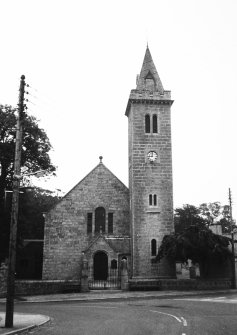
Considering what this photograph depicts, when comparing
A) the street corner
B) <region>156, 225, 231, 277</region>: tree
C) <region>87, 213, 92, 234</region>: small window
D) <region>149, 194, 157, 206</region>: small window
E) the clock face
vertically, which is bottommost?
the street corner

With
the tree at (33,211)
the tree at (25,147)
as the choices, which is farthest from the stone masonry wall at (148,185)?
the tree at (33,211)

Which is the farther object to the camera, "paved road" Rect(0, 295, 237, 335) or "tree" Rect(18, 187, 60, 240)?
"tree" Rect(18, 187, 60, 240)

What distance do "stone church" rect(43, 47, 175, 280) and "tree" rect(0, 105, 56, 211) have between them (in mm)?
4971

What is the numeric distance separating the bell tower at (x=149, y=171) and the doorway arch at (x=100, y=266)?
8.54 feet

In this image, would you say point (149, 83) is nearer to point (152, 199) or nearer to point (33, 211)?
point (152, 199)

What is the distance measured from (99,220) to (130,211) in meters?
3.17

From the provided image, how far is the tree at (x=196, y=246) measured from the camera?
1328 inches

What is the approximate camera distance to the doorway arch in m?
37.8

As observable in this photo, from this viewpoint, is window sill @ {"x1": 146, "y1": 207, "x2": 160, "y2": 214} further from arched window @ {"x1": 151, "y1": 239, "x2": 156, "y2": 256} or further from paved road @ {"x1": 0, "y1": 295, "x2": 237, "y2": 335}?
paved road @ {"x1": 0, "y1": 295, "x2": 237, "y2": 335}

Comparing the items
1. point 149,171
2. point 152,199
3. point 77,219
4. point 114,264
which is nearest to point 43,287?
point 114,264

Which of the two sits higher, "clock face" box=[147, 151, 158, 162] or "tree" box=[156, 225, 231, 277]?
"clock face" box=[147, 151, 158, 162]

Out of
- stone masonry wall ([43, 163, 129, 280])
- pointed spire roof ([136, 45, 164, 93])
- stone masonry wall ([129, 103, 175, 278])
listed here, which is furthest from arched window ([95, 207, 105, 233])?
pointed spire roof ([136, 45, 164, 93])

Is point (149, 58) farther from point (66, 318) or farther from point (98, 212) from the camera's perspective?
point (66, 318)

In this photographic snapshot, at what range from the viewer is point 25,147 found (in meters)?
41.1
